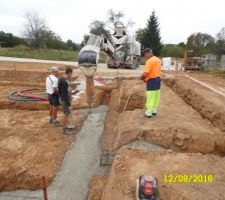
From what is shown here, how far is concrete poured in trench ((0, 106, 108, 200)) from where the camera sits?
4.86m

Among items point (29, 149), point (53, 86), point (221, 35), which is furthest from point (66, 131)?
point (221, 35)

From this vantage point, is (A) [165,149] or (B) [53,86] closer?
(A) [165,149]

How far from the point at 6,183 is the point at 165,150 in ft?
11.2

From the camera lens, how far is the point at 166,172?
416 centimetres

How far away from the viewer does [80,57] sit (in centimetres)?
707

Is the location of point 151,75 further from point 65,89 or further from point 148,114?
point 65,89

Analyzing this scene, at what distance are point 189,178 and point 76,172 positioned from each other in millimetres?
2530

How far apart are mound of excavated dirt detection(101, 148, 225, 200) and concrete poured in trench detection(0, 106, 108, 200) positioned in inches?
36.1

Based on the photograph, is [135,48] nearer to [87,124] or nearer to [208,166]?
[87,124]

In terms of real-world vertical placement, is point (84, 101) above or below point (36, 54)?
below

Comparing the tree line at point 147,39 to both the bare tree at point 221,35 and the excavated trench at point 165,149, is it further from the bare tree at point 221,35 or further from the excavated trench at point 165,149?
the excavated trench at point 165,149

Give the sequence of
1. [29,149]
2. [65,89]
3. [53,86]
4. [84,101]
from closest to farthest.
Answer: [29,149], [65,89], [53,86], [84,101]

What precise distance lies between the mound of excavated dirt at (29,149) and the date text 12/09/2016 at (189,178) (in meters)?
2.53

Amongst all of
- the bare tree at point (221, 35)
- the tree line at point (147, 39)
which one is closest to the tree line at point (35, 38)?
the tree line at point (147, 39)
